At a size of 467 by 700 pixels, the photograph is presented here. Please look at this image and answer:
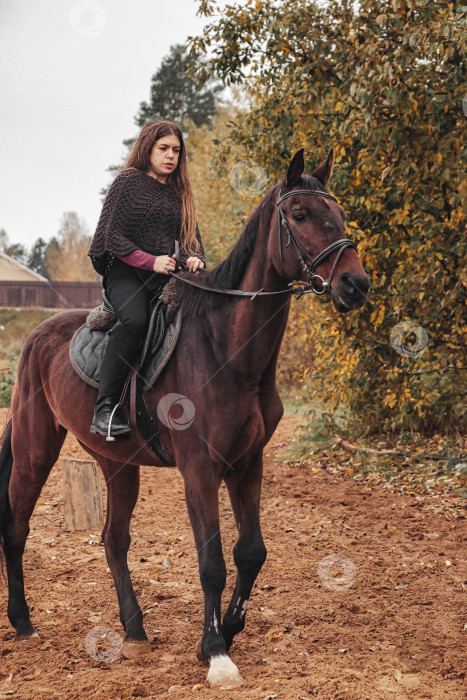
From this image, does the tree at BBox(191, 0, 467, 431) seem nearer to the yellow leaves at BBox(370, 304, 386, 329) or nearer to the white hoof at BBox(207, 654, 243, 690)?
the yellow leaves at BBox(370, 304, 386, 329)

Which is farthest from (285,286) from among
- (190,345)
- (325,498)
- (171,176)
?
(325,498)

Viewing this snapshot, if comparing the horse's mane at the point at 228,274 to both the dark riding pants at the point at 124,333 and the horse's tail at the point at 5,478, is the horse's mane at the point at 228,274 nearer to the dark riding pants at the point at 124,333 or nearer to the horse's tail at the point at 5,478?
the dark riding pants at the point at 124,333

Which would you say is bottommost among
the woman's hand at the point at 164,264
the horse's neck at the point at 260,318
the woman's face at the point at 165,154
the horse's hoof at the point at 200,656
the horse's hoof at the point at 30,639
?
the horse's hoof at the point at 30,639

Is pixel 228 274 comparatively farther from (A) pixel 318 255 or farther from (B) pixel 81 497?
(B) pixel 81 497

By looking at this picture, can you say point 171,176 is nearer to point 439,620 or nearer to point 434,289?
point 439,620

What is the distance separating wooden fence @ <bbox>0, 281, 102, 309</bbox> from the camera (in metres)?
36.3

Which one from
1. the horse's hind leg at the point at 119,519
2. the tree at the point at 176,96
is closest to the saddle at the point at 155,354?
the horse's hind leg at the point at 119,519

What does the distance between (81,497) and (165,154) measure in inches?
146

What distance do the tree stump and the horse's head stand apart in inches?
151

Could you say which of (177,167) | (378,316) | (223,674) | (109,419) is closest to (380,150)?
(378,316)

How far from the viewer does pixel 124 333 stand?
3822 millimetres

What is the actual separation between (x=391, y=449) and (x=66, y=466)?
4.50 metres

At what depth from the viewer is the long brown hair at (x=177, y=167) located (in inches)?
161

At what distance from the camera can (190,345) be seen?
3.72m
